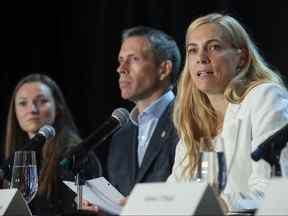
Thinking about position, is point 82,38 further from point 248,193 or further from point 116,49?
point 248,193

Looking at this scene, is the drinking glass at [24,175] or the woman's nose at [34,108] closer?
the drinking glass at [24,175]

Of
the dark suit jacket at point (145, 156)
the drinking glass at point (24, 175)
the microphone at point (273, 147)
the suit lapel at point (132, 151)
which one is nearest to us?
the microphone at point (273, 147)

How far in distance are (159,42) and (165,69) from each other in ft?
A: 0.54

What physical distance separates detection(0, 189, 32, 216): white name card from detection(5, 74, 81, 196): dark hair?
1897mm

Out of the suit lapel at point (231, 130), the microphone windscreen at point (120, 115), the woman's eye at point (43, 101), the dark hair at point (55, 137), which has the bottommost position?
the dark hair at point (55, 137)

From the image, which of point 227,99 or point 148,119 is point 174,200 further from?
point 148,119

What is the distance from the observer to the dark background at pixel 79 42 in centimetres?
441

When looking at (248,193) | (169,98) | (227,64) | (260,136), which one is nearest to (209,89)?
(227,64)

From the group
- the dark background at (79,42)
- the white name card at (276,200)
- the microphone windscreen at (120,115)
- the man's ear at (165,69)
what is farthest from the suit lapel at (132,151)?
the white name card at (276,200)

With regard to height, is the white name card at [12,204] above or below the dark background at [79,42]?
below

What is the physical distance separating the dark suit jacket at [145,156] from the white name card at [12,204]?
4.93ft

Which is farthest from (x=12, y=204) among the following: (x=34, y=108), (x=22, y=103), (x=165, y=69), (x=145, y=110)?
(x=22, y=103)

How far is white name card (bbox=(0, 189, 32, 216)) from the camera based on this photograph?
205 cm

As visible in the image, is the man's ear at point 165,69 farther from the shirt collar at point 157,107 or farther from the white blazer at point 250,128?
the white blazer at point 250,128
